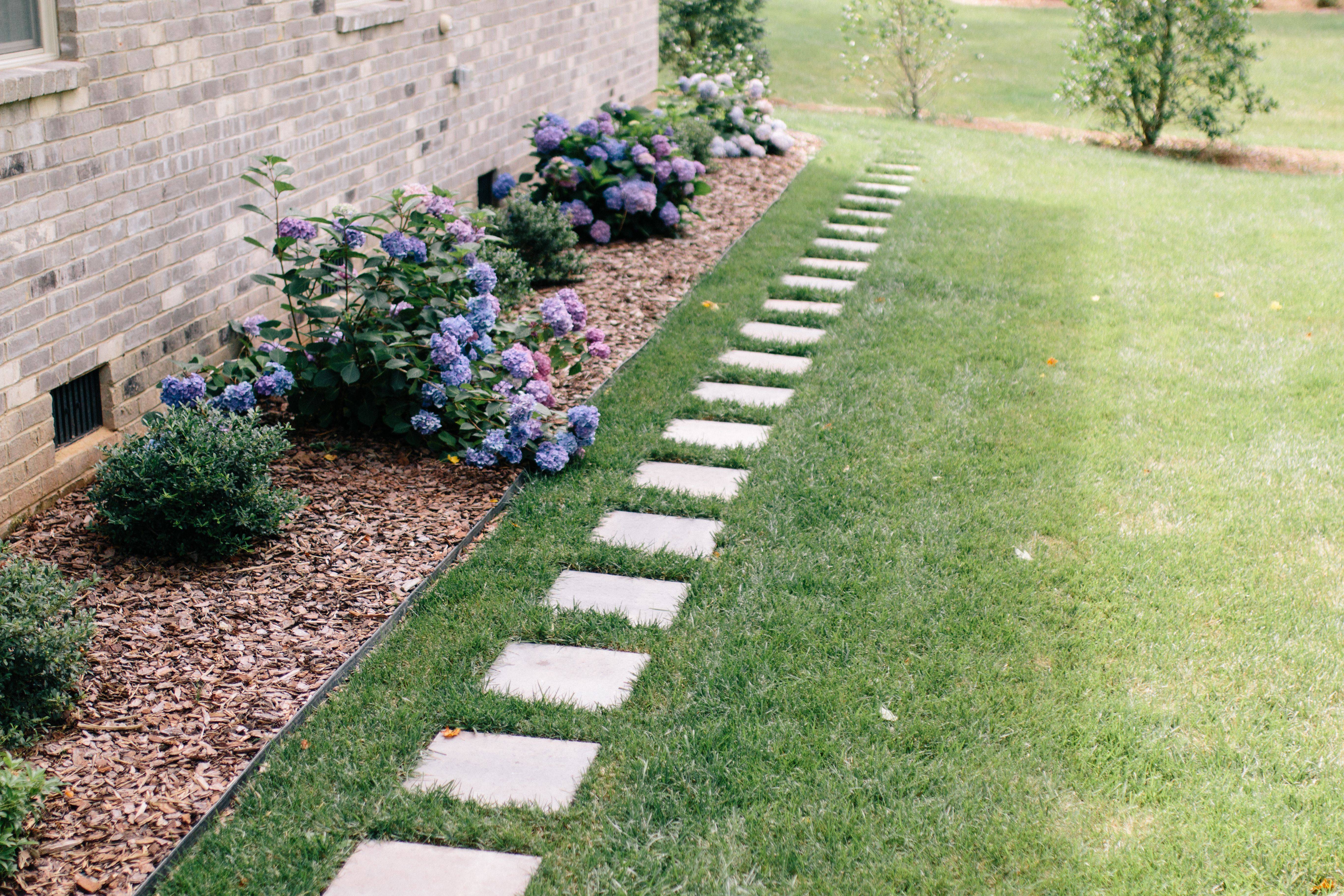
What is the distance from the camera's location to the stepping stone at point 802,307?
589 centimetres

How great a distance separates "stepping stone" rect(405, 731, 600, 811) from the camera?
2562mm

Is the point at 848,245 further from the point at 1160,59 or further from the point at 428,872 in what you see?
the point at 1160,59

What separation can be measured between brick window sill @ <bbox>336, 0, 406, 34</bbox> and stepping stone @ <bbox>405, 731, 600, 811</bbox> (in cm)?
362

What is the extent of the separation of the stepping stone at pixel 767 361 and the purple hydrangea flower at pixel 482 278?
1.25m

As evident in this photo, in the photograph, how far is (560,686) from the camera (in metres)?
2.96

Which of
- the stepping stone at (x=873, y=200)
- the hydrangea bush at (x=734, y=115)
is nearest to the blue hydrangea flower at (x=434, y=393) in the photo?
the stepping stone at (x=873, y=200)

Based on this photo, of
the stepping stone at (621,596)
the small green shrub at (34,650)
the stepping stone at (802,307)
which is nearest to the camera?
the small green shrub at (34,650)

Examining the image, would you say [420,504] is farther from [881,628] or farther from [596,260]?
[596,260]

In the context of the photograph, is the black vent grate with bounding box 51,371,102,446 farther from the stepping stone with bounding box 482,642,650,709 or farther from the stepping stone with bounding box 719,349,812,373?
the stepping stone with bounding box 719,349,812,373

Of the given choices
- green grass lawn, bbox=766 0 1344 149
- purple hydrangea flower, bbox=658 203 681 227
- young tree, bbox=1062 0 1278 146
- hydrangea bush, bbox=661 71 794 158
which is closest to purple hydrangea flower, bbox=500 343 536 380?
purple hydrangea flower, bbox=658 203 681 227

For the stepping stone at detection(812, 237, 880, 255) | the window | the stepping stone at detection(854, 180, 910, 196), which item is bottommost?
the stepping stone at detection(812, 237, 880, 255)

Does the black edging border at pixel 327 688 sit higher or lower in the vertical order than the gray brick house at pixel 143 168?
lower

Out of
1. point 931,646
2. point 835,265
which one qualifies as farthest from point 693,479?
point 835,265

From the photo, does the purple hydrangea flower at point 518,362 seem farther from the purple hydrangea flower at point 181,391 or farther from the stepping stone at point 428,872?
the stepping stone at point 428,872
